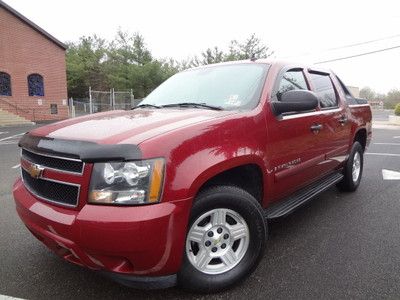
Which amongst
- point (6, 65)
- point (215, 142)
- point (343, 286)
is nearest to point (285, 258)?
point (343, 286)

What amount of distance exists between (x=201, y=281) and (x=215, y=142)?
98 cm

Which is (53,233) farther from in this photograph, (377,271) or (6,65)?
(6,65)

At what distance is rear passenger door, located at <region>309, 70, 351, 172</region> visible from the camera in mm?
4152

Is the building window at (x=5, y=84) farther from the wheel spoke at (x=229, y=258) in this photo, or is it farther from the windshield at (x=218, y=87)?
the wheel spoke at (x=229, y=258)

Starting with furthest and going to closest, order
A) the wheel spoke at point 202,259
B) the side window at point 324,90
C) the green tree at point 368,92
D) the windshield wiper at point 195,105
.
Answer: the green tree at point 368,92 < the side window at point 324,90 < the windshield wiper at point 195,105 < the wheel spoke at point 202,259

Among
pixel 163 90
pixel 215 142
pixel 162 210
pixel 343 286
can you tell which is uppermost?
pixel 163 90

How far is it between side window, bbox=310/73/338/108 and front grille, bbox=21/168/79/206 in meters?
2.95

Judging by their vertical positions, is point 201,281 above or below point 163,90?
below

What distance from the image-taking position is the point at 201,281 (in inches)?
103

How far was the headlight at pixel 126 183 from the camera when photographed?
2215 millimetres

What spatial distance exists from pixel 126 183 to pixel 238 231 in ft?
3.31

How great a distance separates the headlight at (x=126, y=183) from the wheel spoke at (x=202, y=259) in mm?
665

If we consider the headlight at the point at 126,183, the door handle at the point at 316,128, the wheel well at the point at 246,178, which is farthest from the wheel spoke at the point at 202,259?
the door handle at the point at 316,128

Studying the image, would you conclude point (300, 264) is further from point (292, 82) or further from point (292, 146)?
point (292, 82)
